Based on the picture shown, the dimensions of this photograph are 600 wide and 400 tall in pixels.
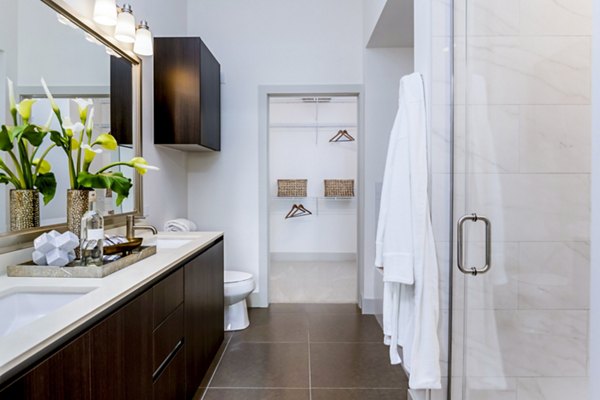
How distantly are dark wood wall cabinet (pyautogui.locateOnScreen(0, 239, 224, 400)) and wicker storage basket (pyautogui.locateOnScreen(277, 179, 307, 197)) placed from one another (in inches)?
117

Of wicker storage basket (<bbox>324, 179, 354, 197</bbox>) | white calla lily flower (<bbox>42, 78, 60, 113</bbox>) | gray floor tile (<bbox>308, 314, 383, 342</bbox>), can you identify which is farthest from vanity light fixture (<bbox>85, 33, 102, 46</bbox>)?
wicker storage basket (<bbox>324, 179, 354, 197</bbox>)

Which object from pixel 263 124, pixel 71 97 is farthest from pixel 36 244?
pixel 263 124

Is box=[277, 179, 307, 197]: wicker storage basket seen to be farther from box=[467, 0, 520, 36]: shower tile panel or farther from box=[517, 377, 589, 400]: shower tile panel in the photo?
box=[517, 377, 589, 400]: shower tile panel

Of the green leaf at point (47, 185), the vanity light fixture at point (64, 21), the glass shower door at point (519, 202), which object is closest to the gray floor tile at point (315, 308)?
the glass shower door at point (519, 202)

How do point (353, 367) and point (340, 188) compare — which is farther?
point (340, 188)

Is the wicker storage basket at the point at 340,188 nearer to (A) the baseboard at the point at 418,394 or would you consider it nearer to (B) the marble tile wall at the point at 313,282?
(B) the marble tile wall at the point at 313,282

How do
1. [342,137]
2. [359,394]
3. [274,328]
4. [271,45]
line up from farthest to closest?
[342,137] → [271,45] → [274,328] → [359,394]

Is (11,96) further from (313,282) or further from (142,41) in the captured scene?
(313,282)

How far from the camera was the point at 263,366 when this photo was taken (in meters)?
2.29

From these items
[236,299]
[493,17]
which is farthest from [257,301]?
[493,17]

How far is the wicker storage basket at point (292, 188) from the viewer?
522 centimetres

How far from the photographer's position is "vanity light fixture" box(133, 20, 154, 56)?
7.31 ft

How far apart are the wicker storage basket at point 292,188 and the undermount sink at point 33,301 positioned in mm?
4102

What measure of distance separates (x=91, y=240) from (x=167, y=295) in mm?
381
